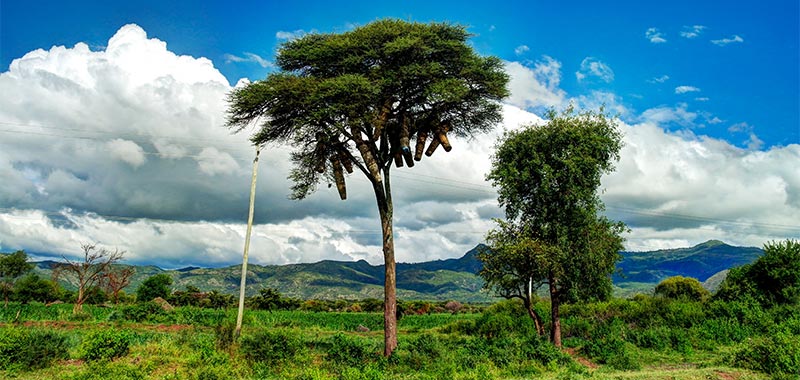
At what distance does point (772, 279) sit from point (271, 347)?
33.7m

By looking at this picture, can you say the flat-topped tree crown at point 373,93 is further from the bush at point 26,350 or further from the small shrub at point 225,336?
the bush at point 26,350

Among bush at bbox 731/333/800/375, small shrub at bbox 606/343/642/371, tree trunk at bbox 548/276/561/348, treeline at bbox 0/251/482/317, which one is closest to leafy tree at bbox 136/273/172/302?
treeline at bbox 0/251/482/317

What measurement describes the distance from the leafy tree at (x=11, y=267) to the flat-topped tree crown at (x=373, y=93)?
60582 millimetres

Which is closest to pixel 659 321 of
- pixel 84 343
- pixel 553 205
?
pixel 553 205

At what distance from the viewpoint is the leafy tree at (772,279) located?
108 feet

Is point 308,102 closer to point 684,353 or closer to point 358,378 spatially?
point 358,378

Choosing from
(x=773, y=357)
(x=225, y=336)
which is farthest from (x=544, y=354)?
(x=225, y=336)

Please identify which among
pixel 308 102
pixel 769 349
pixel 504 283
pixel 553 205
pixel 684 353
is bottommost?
pixel 684 353

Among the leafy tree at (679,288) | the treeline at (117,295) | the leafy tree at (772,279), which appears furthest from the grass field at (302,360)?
the leafy tree at (679,288)

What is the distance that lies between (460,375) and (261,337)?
7403 millimetres

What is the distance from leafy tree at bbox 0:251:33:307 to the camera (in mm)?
63781

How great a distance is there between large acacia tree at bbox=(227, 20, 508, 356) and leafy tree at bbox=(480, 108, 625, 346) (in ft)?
15.9

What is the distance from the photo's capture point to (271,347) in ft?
57.8

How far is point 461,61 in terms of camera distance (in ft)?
73.4
